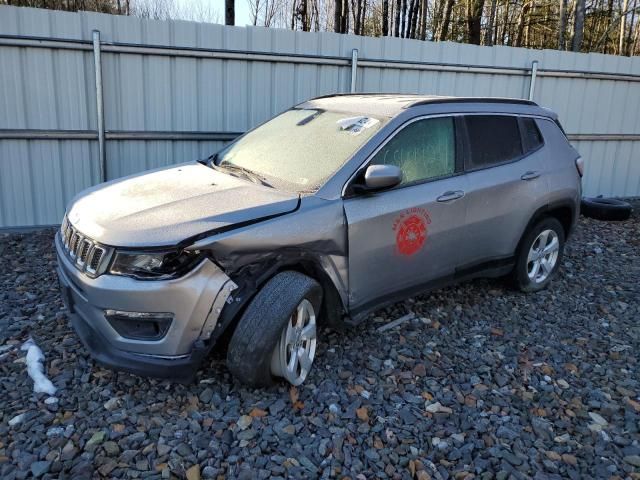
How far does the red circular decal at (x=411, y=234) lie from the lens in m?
3.85

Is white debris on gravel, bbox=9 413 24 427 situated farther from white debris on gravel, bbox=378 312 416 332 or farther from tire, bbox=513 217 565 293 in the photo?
tire, bbox=513 217 565 293

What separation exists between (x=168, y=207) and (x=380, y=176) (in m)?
1.31

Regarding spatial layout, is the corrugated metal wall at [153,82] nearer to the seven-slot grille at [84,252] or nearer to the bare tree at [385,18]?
the seven-slot grille at [84,252]

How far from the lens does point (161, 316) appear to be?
2.96 metres

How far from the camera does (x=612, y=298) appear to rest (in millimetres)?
5305

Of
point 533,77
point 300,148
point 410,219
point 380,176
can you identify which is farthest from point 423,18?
point 380,176

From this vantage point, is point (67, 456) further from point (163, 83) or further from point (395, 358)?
point (163, 83)

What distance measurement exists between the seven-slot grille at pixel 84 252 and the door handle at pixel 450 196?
2.30 m

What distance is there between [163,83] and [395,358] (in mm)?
4576

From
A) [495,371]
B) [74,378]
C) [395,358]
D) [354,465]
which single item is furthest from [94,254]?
[495,371]

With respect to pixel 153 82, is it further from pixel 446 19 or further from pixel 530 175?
pixel 446 19

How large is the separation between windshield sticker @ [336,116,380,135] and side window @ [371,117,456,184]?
23 centimetres

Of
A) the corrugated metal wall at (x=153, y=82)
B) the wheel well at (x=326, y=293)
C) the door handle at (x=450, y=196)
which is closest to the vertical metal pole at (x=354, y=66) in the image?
the corrugated metal wall at (x=153, y=82)

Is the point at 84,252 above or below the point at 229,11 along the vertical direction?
below
